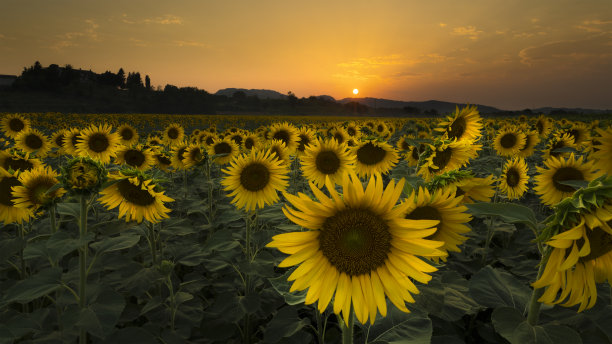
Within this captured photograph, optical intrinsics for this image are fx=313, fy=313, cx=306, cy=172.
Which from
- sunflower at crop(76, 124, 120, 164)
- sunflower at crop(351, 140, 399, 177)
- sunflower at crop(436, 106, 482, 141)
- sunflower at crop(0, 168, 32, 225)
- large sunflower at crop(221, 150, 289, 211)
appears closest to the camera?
sunflower at crop(0, 168, 32, 225)

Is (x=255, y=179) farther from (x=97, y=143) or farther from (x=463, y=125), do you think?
(x=97, y=143)

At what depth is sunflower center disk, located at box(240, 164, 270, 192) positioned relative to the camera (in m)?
4.14

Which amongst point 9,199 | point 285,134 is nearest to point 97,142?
point 9,199

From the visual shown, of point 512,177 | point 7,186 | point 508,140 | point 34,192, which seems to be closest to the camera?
point 34,192

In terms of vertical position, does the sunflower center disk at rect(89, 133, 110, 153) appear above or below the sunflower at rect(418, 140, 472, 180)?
below

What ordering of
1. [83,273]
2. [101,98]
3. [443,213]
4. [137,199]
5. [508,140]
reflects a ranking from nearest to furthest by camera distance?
1. [443,213]
2. [83,273]
3. [137,199]
4. [508,140]
5. [101,98]

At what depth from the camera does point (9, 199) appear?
10.3ft

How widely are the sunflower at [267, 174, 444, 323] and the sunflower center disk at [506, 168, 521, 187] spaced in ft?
14.1

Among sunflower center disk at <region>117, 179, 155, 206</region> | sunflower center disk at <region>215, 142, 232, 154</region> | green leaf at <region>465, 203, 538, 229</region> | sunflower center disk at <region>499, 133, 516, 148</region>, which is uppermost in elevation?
sunflower center disk at <region>499, 133, 516, 148</region>

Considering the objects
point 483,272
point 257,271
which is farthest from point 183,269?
point 483,272

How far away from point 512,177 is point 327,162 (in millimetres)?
2891

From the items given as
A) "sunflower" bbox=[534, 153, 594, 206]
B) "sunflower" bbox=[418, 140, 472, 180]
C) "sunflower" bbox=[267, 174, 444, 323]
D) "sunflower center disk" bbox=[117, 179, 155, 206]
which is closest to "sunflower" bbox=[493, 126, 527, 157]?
"sunflower" bbox=[534, 153, 594, 206]

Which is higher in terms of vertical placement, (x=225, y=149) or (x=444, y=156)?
(x=444, y=156)

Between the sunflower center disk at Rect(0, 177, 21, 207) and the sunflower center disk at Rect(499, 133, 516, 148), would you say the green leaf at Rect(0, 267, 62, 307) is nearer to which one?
the sunflower center disk at Rect(0, 177, 21, 207)
